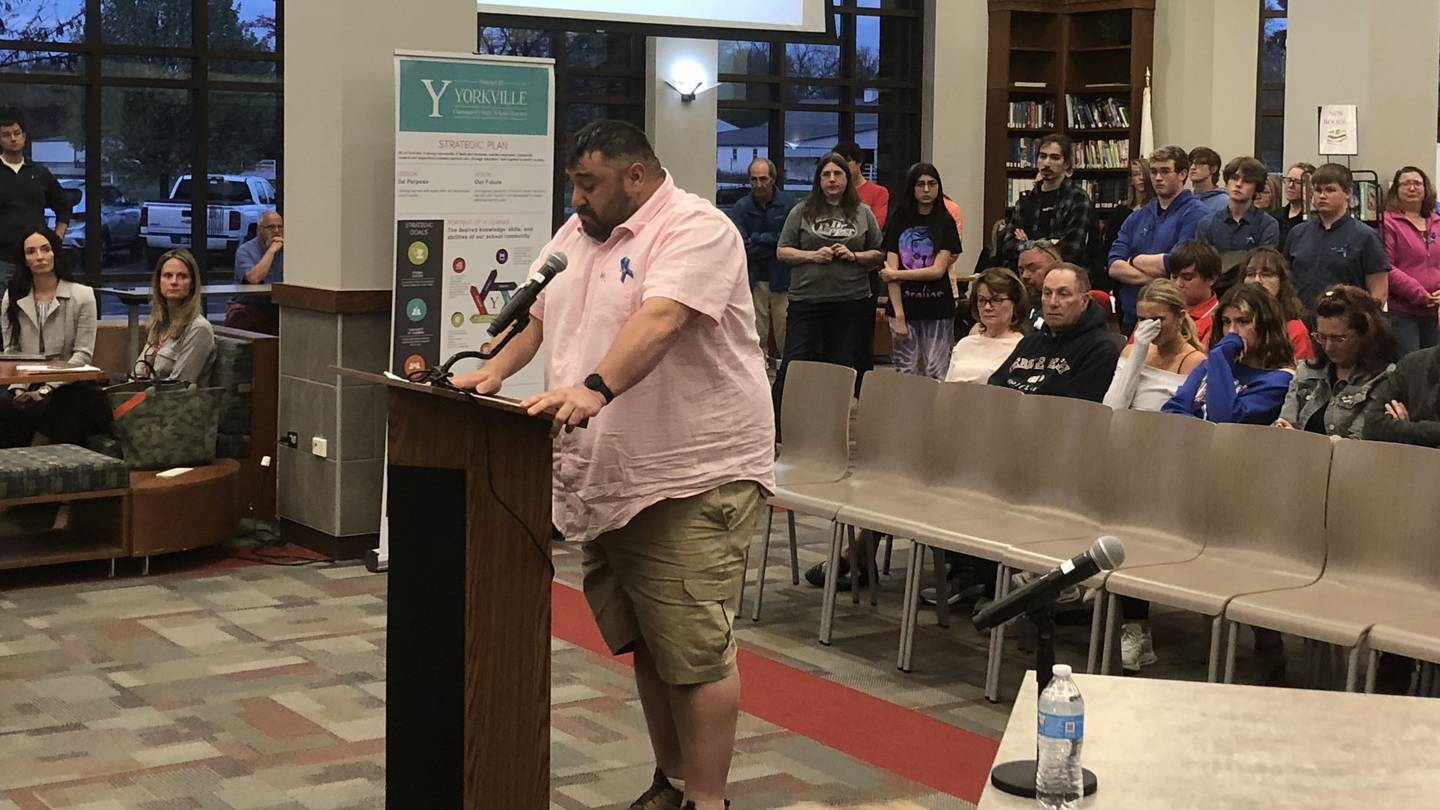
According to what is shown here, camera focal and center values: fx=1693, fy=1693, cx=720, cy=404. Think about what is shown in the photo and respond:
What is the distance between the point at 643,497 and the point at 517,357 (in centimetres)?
50

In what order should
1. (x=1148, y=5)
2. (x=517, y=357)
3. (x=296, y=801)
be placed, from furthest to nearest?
(x=1148, y=5)
(x=296, y=801)
(x=517, y=357)

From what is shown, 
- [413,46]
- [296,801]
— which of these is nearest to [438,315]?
[413,46]

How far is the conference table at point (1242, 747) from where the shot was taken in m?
2.26

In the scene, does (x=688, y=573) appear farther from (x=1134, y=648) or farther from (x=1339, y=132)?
(x=1339, y=132)

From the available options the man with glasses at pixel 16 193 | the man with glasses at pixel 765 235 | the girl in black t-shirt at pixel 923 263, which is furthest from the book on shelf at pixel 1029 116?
the man with glasses at pixel 16 193

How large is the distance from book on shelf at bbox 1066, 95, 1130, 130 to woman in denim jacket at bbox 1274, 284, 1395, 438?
8708 mm

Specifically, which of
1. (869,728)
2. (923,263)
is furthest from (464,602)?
(923,263)

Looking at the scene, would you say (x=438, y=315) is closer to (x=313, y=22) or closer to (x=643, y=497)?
(x=313, y=22)

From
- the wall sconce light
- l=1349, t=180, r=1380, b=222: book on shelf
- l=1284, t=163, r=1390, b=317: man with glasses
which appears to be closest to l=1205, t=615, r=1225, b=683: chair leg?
l=1284, t=163, r=1390, b=317: man with glasses

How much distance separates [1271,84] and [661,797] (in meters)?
12.9

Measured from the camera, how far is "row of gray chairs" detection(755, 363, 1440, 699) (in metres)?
4.43

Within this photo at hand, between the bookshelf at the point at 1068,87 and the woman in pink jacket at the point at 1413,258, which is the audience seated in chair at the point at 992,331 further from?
the bookshelf at the point at 1068,87

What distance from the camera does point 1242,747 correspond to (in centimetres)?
244

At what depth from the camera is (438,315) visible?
678 centimetres
